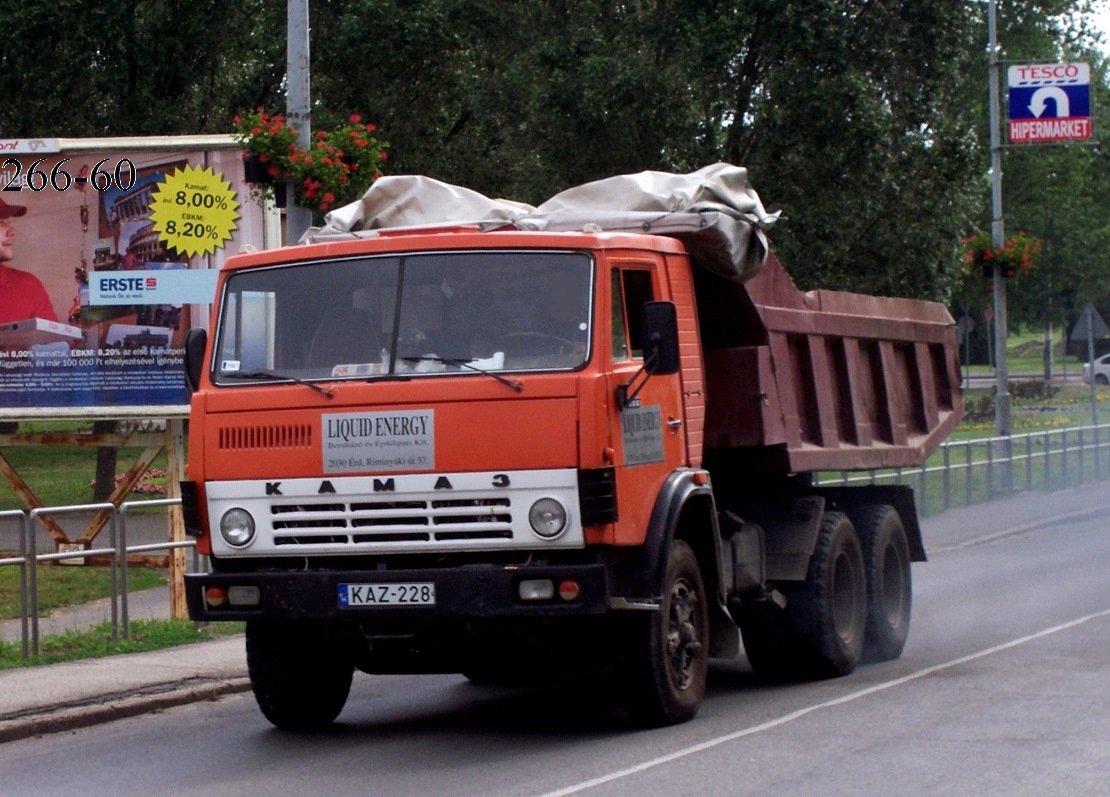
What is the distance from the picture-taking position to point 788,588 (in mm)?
10805

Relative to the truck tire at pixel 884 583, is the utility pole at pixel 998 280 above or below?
above

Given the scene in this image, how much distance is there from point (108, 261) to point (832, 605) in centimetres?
779

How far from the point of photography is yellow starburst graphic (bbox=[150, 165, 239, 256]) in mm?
15125

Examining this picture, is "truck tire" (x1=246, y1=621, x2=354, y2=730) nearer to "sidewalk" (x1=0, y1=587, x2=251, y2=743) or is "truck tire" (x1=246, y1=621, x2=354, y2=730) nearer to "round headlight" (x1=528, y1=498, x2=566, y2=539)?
"sidewalk" (x1=0, y1=587, x2=251, y2=743)

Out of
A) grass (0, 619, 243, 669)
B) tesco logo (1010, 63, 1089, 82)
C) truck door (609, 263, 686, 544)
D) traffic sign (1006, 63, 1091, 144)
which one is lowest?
grass (0, 619, 243, 669)

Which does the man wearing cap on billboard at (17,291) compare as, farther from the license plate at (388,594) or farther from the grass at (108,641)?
the license plate at (388,594)

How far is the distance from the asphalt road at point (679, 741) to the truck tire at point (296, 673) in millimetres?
159

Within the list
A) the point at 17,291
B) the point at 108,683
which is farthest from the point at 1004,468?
the point at 108,683

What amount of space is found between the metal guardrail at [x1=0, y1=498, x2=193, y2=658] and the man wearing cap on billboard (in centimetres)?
321

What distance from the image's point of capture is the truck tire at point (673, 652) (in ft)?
27.6

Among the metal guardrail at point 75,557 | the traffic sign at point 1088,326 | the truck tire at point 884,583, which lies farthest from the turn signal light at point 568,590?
the traffic sign at point 1088,326

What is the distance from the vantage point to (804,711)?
30.6 ft

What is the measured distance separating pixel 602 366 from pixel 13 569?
19.2 feet

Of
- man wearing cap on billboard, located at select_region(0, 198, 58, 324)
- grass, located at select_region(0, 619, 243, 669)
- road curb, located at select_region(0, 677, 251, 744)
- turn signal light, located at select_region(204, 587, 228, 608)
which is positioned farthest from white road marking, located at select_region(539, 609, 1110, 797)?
man wearing cap on billboard, located at select_region(0, 198, 58, 324)
